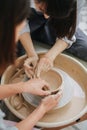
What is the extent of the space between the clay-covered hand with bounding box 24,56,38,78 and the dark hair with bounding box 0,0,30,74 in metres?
0.54

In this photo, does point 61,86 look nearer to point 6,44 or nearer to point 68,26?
point 68,26

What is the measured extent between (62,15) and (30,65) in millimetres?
351

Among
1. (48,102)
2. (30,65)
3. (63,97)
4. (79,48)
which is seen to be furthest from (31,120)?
(79,48)

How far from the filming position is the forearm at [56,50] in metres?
1.61

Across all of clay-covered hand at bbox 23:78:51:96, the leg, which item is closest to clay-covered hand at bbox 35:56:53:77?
clay-covered hand at bbox 23:78:51:96

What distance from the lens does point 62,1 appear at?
1.32 metres

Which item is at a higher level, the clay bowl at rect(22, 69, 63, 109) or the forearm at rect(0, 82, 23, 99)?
the forearm at rect(0, 82, 23, 99)

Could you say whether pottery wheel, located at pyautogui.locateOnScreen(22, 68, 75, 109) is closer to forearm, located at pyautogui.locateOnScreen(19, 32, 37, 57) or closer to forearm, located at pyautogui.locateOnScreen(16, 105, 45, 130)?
forearm, located at pyautogui.locateOnScreen(16, 105, 45, 130)

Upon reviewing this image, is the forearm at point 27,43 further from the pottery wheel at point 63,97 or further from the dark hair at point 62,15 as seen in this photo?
the pottery wheel at point 63,97

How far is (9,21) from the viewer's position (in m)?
0.84

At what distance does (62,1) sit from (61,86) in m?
0.44

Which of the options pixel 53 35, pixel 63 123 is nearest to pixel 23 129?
pixel 63 123

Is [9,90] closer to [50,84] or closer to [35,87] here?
[35,87]

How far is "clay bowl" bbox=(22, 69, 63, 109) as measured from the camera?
1.36 metres
